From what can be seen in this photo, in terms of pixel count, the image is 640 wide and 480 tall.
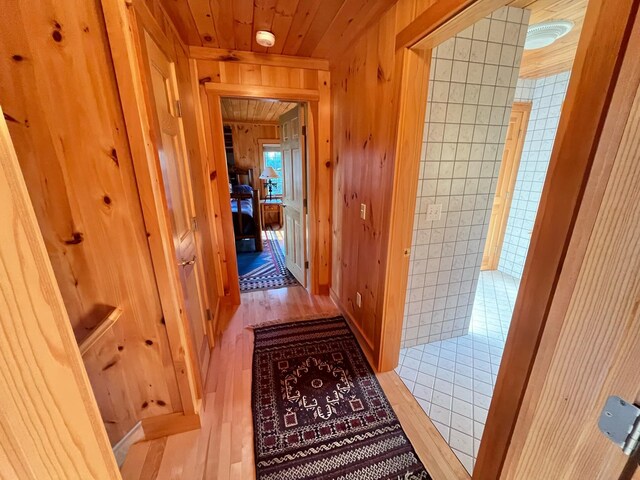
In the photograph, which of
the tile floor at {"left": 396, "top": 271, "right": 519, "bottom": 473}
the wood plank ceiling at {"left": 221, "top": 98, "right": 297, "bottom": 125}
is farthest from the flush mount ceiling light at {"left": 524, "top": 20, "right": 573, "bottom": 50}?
the wood plank ceiling at {"left": 221, "top": 98, "right": 297, "bottom": 125}

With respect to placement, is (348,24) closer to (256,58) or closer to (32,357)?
(256,58)

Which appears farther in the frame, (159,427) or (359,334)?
(359,334)

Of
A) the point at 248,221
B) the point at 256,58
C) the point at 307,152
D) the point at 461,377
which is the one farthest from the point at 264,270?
the point at 461,377

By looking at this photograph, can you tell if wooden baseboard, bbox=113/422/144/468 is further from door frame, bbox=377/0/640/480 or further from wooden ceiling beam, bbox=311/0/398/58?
A: wooden ceiling beam, bbox=311/0/398/58

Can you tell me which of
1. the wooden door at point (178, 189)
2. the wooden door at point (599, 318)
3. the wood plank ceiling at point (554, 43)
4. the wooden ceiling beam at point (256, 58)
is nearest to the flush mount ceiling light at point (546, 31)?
the wood plank ceiling at point (554, 43)

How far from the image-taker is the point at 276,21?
5.57 ft

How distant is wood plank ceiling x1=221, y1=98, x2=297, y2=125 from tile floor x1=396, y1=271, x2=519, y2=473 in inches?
141

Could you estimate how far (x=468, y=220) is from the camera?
1931mm

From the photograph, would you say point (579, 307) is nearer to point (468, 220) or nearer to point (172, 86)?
point (468, 220)

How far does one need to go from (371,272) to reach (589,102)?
144 centimetres

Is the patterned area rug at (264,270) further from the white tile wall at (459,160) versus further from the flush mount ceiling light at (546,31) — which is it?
the flush mount ceiling light at (546,31)

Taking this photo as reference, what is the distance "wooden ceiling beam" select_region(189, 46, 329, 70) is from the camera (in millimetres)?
2094

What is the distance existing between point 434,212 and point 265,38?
1.72 m

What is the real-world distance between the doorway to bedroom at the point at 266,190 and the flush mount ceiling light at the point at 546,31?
6.15 ft
